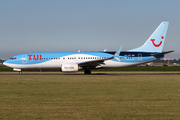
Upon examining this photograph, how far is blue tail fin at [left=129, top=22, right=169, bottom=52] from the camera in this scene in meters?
37.5

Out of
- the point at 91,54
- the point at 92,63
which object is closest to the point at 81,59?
the point at 91,54

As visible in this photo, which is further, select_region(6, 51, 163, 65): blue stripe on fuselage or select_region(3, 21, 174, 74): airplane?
select_region(6, 51, 163, 65): blue stripe on fuselage

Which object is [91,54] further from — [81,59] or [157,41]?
[157,41]

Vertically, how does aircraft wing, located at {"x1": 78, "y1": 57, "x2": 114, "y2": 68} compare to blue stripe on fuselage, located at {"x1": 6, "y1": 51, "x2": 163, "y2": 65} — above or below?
below

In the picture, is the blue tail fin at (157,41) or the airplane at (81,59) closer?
the airplane at (81,59)

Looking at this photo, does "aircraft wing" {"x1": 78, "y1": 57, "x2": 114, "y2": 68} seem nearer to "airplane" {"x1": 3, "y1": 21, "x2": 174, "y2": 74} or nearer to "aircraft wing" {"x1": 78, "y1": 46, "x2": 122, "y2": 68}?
"aircraft wing" {"x1": 78, "y1": 46, "x2": 122, "y2": 68}

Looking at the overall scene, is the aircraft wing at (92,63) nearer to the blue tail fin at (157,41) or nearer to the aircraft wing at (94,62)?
the aircraft wing at (94,62)

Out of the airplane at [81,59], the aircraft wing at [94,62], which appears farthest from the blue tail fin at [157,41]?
the aircraft wing at [94,62]

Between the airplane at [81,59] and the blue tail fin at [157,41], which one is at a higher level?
the blue tail fin at [157,41]

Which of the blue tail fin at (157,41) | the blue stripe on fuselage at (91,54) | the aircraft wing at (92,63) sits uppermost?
the blue tail fin at (157,41)

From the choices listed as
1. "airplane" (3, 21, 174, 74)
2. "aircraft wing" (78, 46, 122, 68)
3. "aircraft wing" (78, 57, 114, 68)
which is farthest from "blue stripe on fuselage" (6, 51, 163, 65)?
"aircraft wing" (78, 57, 114, 68)

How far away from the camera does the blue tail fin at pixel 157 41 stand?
37519 mm

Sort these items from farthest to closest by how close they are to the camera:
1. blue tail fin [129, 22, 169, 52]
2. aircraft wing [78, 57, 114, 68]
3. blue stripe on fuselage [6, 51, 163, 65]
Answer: blue tail fin [129, 22, 169, 52] → blue stripe on fuselage [6, 51, 163, 65] → aircraft wing [78, 57, 114, 68]

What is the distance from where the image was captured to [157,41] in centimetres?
3759
